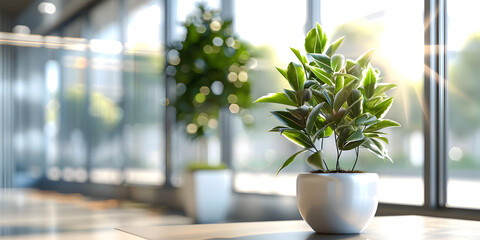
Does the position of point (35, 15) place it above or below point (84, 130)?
above

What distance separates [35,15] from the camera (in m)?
6.72

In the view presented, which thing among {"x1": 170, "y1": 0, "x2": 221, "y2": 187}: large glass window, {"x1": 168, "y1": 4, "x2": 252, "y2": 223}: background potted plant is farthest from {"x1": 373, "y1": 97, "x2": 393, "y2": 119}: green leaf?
{"x1": 170, "y1": 0, "x2": 221, "y2": 187}: large glass window

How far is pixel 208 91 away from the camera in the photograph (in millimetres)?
5930

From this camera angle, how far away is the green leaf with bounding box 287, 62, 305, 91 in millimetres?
1569

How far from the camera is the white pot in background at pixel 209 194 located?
594cm

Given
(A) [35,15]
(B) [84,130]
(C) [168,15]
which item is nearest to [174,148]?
(B) [84,130]

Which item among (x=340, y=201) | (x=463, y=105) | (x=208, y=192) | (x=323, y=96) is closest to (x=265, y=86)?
(x=208, y=192)

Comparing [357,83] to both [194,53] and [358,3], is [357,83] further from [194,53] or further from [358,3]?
[194,53]

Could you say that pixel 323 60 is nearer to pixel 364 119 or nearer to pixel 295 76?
pixel 295 76

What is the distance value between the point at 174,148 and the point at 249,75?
6.87 ft

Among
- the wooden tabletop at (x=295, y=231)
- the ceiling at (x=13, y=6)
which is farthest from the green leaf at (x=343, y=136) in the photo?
the ceiling at (x=13, y=6)

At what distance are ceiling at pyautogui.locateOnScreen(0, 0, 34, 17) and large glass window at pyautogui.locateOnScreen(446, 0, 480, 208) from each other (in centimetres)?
469

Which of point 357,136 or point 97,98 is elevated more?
point 97,98

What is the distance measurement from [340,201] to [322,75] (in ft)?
1.10
